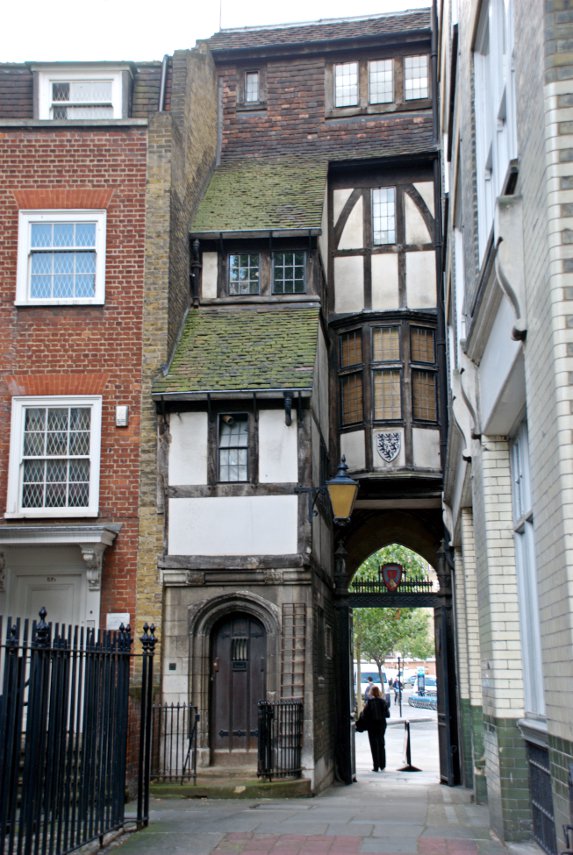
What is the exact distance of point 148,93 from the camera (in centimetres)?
1984

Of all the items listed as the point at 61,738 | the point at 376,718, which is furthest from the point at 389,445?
the point at 61,738

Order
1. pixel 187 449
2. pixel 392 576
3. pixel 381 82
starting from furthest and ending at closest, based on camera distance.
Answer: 1. pixel 381 82
2. pixel 392 576
3. pixel 187 449

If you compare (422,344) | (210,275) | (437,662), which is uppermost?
(210,275)

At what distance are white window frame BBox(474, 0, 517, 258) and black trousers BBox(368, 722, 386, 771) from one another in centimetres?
1645

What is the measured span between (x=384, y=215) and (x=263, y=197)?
268cm

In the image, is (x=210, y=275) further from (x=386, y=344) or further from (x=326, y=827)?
(x=326, y=827)

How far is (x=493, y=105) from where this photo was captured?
8328 mm

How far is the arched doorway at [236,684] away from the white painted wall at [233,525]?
1254 millimetres

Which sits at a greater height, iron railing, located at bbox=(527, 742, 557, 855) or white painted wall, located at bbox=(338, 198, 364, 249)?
white painted wall, located at bbox=(338, 198, 364, 249)

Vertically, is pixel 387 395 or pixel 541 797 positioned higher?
pixel 387 395

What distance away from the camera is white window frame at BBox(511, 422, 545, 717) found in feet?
25.6

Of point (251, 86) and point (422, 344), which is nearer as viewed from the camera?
point (422, 344)

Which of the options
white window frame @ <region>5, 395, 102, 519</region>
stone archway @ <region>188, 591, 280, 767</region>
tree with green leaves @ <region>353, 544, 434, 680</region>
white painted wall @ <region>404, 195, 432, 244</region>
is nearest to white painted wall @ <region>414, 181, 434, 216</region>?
white painted wall @ <region>404, 195, 432, 244</region>

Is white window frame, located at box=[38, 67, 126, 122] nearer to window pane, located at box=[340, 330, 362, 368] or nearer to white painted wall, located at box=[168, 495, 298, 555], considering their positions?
window pane, located at box=[340, 330, 362, 368]
